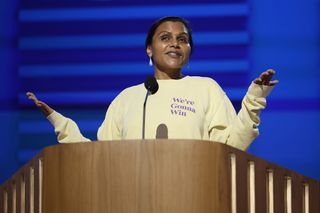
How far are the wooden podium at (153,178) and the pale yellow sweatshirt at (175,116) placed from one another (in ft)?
1.46

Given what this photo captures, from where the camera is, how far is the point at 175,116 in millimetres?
3678

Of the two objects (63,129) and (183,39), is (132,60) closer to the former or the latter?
(183,39)

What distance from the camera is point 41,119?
194 inches

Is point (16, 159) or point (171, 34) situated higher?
point (171, 34)

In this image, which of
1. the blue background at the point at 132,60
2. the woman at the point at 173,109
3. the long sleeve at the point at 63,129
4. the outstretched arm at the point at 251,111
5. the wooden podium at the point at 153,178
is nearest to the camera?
the wooden podium at the point at 153,178

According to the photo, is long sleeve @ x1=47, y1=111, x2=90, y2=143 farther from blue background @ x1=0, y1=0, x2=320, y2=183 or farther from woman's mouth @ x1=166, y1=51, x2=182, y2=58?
blue background @ x1=0, y1=0, x2=320, y2=183

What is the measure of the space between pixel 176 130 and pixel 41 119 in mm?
1465

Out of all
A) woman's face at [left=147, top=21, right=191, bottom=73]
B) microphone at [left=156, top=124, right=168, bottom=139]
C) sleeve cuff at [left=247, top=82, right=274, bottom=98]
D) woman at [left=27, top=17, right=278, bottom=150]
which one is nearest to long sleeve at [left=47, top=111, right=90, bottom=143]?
woman at [left=27, top=17, right=278, bottom=150]

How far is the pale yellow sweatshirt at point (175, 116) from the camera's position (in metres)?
3.66

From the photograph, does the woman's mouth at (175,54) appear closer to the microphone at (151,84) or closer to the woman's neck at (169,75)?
the woman's neck at (169,75)

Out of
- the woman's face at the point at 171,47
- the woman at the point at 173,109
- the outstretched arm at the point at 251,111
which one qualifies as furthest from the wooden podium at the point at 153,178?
the woman's face at the point at 171,47

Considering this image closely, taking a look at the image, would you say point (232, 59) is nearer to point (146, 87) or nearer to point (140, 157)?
point (146, 87)

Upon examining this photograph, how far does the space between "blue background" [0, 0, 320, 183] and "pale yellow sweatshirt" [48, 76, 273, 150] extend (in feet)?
3.12

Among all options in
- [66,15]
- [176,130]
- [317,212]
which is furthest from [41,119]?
[317,212]
